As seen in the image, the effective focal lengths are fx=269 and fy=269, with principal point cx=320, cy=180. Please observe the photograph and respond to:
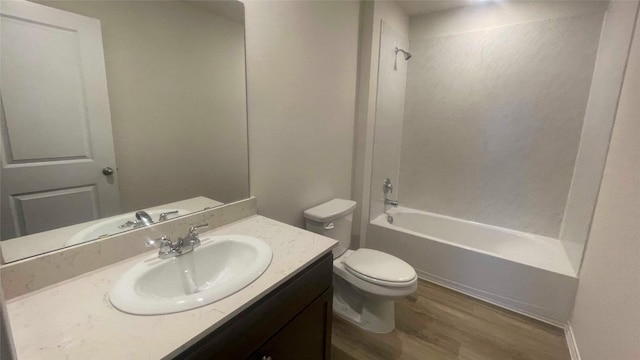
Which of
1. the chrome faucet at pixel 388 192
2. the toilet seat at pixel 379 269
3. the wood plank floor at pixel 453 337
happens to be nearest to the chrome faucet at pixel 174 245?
the toilet seat at pixel 379 269

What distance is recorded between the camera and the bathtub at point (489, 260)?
179cm

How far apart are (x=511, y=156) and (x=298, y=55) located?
6.50 feet

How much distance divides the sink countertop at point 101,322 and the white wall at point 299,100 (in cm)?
70

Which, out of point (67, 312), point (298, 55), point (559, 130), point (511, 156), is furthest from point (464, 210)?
point (67, 312)

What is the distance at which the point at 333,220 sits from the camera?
1.73m

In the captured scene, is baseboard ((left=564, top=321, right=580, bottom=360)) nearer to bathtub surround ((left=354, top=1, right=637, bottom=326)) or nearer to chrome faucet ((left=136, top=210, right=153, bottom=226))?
bathtub surround ((left=354, top=1, right=637, bottom=326))

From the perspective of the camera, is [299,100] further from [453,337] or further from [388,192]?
[453,337]

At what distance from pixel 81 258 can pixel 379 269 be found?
4.55 feet

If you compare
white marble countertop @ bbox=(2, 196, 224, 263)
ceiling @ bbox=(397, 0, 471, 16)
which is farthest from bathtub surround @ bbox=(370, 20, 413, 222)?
white marble countertop @ bbox=(2, 196, 224, 263)

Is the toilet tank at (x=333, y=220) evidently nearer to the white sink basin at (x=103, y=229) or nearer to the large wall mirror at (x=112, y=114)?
the large wall mirror at (x=112, y=114)

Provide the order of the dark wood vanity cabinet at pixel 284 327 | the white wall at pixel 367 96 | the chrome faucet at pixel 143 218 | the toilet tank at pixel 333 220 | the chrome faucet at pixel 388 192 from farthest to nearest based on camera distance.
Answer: the chrome faucet at pixel 388 192, the white wall at pixel 367 96, the toilet tank at pixel 333 220, the chrome faucet at pixel 143 218, the dark wood vanity cabinet at pixel 284 327

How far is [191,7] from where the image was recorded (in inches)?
42.4

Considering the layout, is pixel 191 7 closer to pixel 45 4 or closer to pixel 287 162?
pixel 45 4

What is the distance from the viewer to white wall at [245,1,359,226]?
4.43 feet
